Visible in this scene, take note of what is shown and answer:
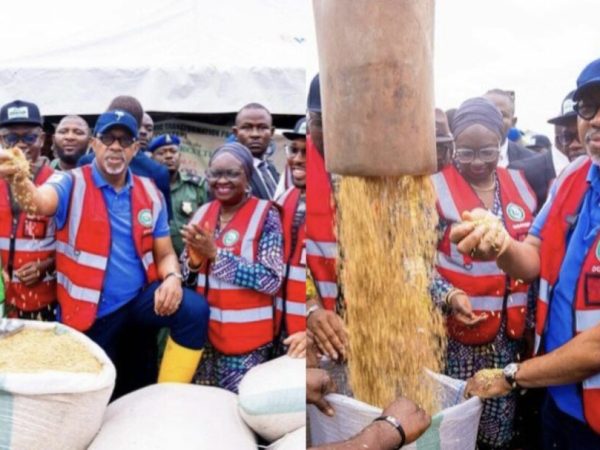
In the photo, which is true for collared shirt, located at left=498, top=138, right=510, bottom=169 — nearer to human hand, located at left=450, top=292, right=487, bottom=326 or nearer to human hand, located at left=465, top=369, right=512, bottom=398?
human hand, located at left=450, top=292, right=487, bottom=326

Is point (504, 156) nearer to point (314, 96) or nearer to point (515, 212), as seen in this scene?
point (515, 212)

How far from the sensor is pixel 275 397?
A: 2152mm

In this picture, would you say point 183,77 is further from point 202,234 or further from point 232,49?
point 202,234

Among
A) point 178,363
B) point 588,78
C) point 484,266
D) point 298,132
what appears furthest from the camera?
point 178,363

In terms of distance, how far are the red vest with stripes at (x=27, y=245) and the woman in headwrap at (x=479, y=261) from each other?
1.07 m

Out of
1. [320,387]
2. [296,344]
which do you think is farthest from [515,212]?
[296,344]

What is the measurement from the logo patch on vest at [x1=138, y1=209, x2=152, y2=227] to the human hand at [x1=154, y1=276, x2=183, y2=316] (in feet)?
0.54

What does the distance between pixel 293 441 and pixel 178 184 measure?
779mm

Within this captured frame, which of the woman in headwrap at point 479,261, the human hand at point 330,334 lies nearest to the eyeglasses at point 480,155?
the woman in headwrap at point 479,261

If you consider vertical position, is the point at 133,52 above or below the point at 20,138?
above

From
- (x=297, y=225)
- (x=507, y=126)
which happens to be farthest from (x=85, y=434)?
(x=507, y=126)

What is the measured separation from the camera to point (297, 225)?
6.58ft

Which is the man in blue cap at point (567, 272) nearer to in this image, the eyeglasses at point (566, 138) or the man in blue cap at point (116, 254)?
the eyeglasses at point (566, 138)

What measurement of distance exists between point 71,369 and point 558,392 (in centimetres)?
126
